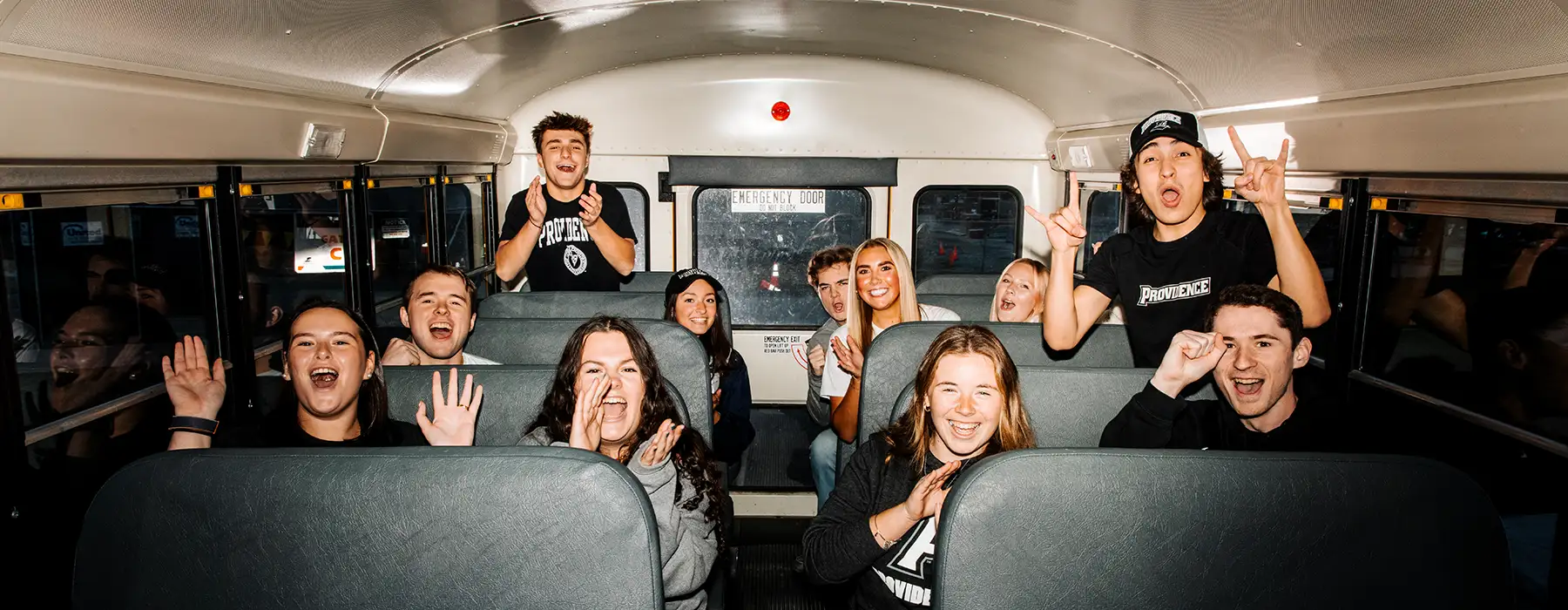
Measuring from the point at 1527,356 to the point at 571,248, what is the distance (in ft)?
14.4

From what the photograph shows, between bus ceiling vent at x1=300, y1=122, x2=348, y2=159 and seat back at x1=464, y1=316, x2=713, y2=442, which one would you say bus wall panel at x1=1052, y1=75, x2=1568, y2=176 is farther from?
bus ceiling vent at x1=300, y1=122, x2=348, y2=159

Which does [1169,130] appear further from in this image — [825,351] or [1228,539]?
[825,351]

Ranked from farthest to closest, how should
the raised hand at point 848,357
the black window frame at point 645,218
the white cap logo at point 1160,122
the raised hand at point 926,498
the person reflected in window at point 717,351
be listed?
1. the black window frame at point 645,218
2. the person reflected in window at point 717,351
3. the raised hand at point 848,357
4. the white cap logo at point 1160,122
5. the raised hand at point 926,498

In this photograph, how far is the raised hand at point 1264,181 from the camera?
3.02 m

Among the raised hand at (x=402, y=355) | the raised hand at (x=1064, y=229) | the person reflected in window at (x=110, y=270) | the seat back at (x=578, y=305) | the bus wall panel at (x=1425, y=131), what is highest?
the bus wall panel at (x=1425, y=131)

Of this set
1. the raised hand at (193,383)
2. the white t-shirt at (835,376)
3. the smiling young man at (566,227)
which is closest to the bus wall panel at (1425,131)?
the white t-shirt at (835,376)

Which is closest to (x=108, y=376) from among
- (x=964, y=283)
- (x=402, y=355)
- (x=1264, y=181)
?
(x=402, y=355)

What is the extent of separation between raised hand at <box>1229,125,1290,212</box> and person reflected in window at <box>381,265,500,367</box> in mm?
2883

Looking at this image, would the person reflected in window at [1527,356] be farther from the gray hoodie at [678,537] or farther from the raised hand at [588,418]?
the raised hand at [588,418]

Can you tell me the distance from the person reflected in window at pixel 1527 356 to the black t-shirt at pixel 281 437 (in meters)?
3.42

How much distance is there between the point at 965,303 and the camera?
5.29 m

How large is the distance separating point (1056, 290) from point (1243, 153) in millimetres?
778

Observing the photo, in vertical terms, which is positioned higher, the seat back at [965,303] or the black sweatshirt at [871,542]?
the seat back at [965,303]

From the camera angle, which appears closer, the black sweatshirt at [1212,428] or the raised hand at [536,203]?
the black sweatshirt at [1212,428]
